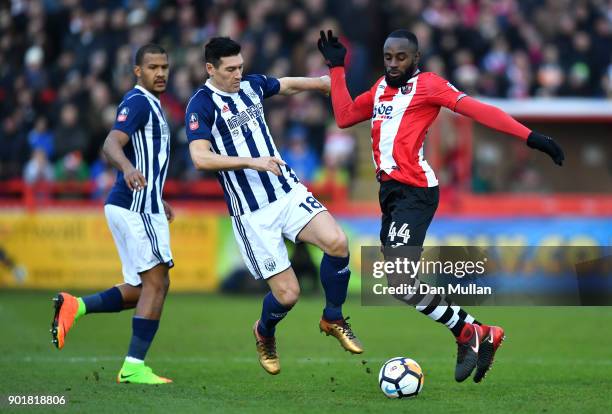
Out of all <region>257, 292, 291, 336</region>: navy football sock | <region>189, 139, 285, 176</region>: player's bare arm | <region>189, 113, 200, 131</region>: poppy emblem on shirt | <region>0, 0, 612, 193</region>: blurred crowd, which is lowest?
<region>257, 292, 291, 336</region>: navy football sock

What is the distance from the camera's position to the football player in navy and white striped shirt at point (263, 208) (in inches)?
332

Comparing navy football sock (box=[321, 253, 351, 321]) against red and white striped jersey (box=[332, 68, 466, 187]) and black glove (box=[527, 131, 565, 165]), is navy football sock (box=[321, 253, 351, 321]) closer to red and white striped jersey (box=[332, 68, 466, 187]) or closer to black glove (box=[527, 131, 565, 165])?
red and white striped jersey (box=[332, 68, 466, 187])

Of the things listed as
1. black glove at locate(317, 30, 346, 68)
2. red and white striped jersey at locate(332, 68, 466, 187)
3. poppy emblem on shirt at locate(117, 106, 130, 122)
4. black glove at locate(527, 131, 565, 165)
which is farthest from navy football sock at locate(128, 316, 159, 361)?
black glove at locate(527, 131, 565, 165)

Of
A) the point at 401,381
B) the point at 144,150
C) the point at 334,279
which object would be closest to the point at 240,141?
the point at 144,150

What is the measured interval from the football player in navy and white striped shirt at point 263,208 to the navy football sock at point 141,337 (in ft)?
2.79

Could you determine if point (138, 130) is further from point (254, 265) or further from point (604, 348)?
point (604, 348)

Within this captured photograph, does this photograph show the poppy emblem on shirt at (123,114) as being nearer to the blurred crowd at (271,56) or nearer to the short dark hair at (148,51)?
the short dark hair at (148,51)

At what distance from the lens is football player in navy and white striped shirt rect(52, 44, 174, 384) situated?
28.8ft

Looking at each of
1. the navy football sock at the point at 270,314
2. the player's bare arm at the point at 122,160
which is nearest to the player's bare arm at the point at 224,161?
the player's bare arm at the point at 122,160

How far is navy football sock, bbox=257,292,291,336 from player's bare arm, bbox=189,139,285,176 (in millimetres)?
1089

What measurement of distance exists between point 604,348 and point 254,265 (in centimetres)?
403

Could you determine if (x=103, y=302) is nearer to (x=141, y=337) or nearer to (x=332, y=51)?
(x=141, y=337)

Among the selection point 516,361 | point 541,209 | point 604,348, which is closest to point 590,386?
point 516,361

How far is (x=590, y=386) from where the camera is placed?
A: 27.6 feet
